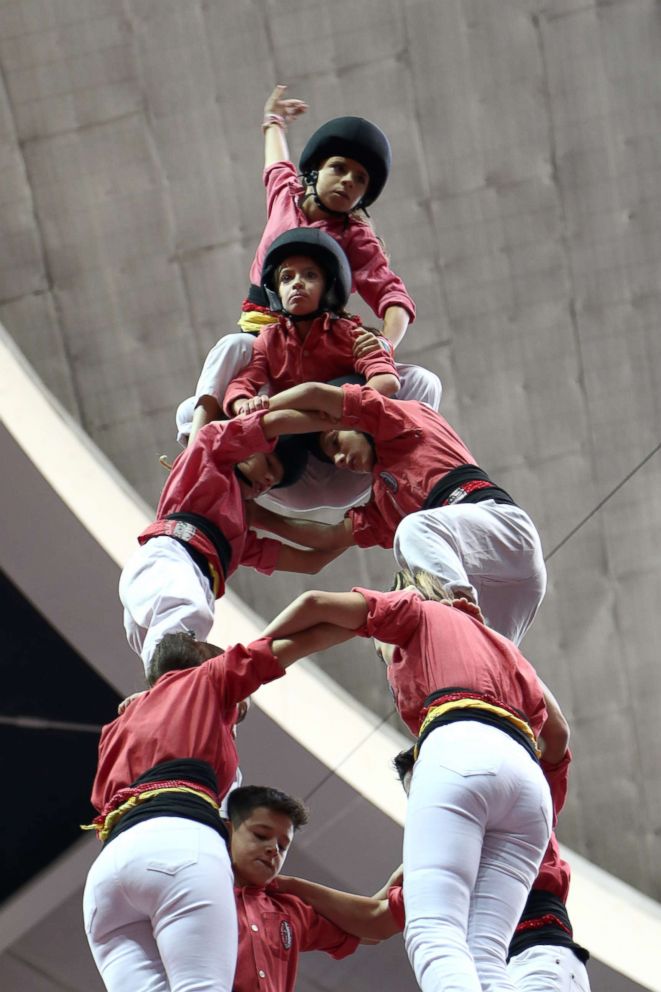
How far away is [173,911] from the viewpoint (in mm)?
3107

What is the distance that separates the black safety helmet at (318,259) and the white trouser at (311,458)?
0.20 meters

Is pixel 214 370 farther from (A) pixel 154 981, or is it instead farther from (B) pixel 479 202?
(B) pixel 479 202

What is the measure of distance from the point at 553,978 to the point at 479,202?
436 cm

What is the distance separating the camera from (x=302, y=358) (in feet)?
14.3

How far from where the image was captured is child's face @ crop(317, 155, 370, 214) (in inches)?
179

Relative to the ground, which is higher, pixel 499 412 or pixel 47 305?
pixel 47 305

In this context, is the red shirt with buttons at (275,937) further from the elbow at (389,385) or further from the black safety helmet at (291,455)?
the elbow at (389,385)

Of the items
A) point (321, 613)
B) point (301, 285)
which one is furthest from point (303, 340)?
point (321, 613)

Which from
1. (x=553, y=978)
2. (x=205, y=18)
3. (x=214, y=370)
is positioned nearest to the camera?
(x=553, y=978)

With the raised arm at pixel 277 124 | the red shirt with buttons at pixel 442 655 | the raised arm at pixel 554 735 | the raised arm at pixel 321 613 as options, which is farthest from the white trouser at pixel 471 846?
the raised arm at pixel 277 124

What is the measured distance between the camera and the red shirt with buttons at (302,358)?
4.30 metres

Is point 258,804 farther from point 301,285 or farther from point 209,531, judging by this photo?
point 301,285

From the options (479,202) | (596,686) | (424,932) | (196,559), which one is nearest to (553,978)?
(424,932)

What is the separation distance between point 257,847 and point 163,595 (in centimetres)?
73
